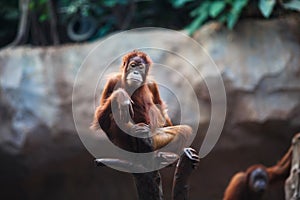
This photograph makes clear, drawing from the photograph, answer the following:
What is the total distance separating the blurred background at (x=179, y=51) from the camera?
3.96 m

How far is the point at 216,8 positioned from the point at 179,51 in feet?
1.79

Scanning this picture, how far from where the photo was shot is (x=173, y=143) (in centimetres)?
121

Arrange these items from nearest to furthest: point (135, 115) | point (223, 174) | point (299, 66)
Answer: point (135, 115), point (299, 66), point (223, 174)

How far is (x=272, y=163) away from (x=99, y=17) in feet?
6.08

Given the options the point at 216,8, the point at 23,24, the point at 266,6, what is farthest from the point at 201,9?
the point at 23,24

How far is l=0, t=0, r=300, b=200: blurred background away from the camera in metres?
3.96

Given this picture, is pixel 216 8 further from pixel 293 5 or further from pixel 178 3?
pixel 293 5

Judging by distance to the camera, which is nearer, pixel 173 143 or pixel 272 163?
pixel 173 143

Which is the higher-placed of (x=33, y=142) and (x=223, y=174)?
(x=33, y=142)

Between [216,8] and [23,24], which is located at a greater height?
[216,8]

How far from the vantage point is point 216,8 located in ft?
13.4

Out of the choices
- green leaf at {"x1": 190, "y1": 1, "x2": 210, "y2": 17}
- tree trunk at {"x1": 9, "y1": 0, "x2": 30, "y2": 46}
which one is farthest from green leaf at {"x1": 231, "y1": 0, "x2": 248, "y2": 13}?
tree trunk at {"x1": 9, "y1": 0, "x2": 30, "y2": 46}

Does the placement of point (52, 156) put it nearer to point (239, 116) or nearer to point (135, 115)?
point (239, 116)

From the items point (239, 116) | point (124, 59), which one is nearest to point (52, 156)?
point (239, 116)
